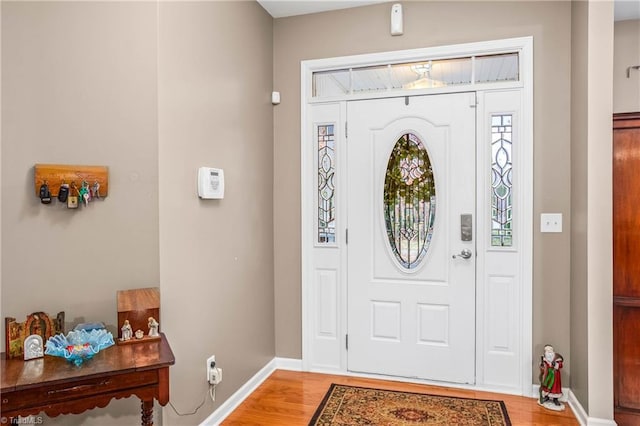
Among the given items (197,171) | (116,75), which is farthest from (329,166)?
(116,75)

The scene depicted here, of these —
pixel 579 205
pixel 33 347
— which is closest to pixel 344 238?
pixel 579 205

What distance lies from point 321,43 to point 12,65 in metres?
2.08

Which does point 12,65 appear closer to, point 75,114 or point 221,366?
point 75,114

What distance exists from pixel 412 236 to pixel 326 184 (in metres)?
0.77

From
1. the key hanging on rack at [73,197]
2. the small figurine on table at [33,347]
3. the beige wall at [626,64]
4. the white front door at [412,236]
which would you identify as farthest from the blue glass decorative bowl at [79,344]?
the beige wall at [626,64]

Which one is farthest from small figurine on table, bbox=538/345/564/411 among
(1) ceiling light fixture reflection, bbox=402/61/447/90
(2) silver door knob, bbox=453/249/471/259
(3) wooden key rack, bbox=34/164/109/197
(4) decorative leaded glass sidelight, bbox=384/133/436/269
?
(3) wooden key rack, bbox=34/164/109/197

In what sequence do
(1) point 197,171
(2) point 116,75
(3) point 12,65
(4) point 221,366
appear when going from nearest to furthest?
(3) point 12,65 → (2) point 116,75 → (1) point 197,171 → (4) point 221,366

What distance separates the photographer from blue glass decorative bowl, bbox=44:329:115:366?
1.60 m

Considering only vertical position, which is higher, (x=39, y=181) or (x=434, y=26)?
(x=434, y=26)

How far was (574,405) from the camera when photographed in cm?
264

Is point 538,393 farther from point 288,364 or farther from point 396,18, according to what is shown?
point 396,18

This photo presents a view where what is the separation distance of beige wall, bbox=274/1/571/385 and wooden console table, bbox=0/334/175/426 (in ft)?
5.57

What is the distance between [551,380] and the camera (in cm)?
265

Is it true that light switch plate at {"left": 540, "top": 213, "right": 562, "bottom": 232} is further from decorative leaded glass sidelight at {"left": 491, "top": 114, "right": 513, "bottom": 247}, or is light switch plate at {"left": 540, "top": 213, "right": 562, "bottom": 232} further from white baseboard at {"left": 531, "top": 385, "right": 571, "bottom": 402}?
white baseboard at {"left": 531, "top": 385, "right": 571, "bottom": 402}
